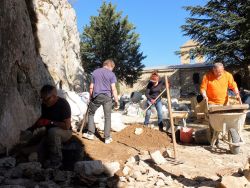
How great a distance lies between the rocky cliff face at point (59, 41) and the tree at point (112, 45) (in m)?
14.7

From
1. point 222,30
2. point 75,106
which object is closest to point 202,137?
point 75,106

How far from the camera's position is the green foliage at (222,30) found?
75.9 ft

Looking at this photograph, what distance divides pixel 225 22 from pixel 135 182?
20.8m

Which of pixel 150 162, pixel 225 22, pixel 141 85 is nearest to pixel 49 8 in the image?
pixel 150 162

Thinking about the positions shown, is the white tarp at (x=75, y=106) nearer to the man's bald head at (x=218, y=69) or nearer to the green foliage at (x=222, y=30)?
the man's bald head at (x=218, y=69)

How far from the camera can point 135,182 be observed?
4.86 m

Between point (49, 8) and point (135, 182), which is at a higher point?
point (49, 8)

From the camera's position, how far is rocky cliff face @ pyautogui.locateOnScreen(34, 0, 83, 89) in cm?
1227

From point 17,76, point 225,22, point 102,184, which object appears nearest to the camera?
point 102,184

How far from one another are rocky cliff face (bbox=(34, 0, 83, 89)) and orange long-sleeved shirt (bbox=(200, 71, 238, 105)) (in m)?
5.22

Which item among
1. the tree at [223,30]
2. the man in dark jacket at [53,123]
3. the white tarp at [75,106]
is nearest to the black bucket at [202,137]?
the white tarp at [75,106]

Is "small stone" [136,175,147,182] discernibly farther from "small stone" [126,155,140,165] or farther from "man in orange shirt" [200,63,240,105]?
"man in orange shirt" [200,63,240,105]

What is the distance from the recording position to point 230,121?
686cm

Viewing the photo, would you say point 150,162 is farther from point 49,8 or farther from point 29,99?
point 49,8
